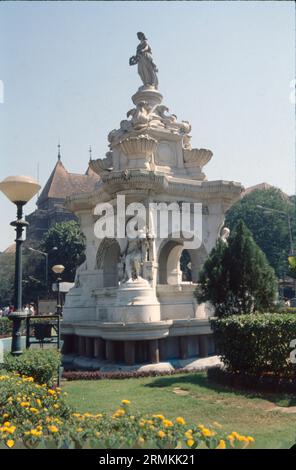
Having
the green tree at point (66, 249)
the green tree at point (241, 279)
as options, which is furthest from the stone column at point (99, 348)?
the green tree at point (66, 249)

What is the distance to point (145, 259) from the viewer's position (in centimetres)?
1523

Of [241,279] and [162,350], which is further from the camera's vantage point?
[162,350]

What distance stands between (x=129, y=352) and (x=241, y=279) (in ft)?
13.7

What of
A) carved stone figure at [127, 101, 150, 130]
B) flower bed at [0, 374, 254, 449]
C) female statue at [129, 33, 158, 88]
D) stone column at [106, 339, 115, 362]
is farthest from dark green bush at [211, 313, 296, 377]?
female statue at [129, 33, 158, 88]

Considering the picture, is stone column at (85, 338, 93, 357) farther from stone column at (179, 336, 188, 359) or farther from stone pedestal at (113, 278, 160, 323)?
stone column at (179, 336, 188, 359)

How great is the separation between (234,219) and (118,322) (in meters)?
34.8

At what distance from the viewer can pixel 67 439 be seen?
4227 mm

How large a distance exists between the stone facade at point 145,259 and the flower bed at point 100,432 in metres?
7.93

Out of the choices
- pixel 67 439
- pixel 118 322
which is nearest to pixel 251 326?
pixel 118 322

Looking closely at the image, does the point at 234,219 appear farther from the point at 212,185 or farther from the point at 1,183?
the point at 1,183

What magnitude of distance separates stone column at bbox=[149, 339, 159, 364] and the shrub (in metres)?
5.76

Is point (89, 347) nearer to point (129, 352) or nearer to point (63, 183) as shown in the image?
point (129, 352)

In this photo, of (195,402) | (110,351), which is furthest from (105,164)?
(195,402)

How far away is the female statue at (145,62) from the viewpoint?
1942 centimetres
